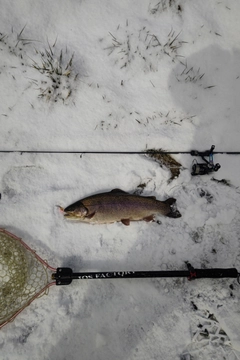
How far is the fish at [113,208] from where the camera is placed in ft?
11.3

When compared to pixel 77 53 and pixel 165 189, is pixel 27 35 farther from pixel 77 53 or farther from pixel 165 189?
pixel 165 189

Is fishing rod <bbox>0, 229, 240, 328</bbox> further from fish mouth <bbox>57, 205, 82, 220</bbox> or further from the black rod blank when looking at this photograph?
fish mouth <bbox>57, 205, 82, 220</bbox>

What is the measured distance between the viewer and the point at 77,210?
3.43m

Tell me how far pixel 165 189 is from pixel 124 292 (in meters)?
1.68

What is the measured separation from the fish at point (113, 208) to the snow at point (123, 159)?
0.19m

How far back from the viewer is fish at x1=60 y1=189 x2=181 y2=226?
3.45 metres

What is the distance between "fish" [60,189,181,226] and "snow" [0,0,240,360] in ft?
0.62

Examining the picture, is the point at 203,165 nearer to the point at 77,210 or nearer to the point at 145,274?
the point at 145,274

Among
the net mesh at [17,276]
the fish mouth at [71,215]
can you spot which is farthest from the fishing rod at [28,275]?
the fish mouth at [71,215]

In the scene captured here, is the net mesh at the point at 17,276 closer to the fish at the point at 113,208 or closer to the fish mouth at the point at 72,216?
the fish mouth at the point at 72,216

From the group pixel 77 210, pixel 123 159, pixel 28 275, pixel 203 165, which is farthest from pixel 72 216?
pixel 203 165

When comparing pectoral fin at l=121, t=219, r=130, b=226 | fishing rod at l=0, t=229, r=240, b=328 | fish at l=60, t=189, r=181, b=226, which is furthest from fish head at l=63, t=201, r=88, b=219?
fishing rod at l=0, t=229, r=240, b=328

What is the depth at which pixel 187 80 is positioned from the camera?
12.8ft

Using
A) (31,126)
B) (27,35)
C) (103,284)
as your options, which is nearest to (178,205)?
(103,284)
